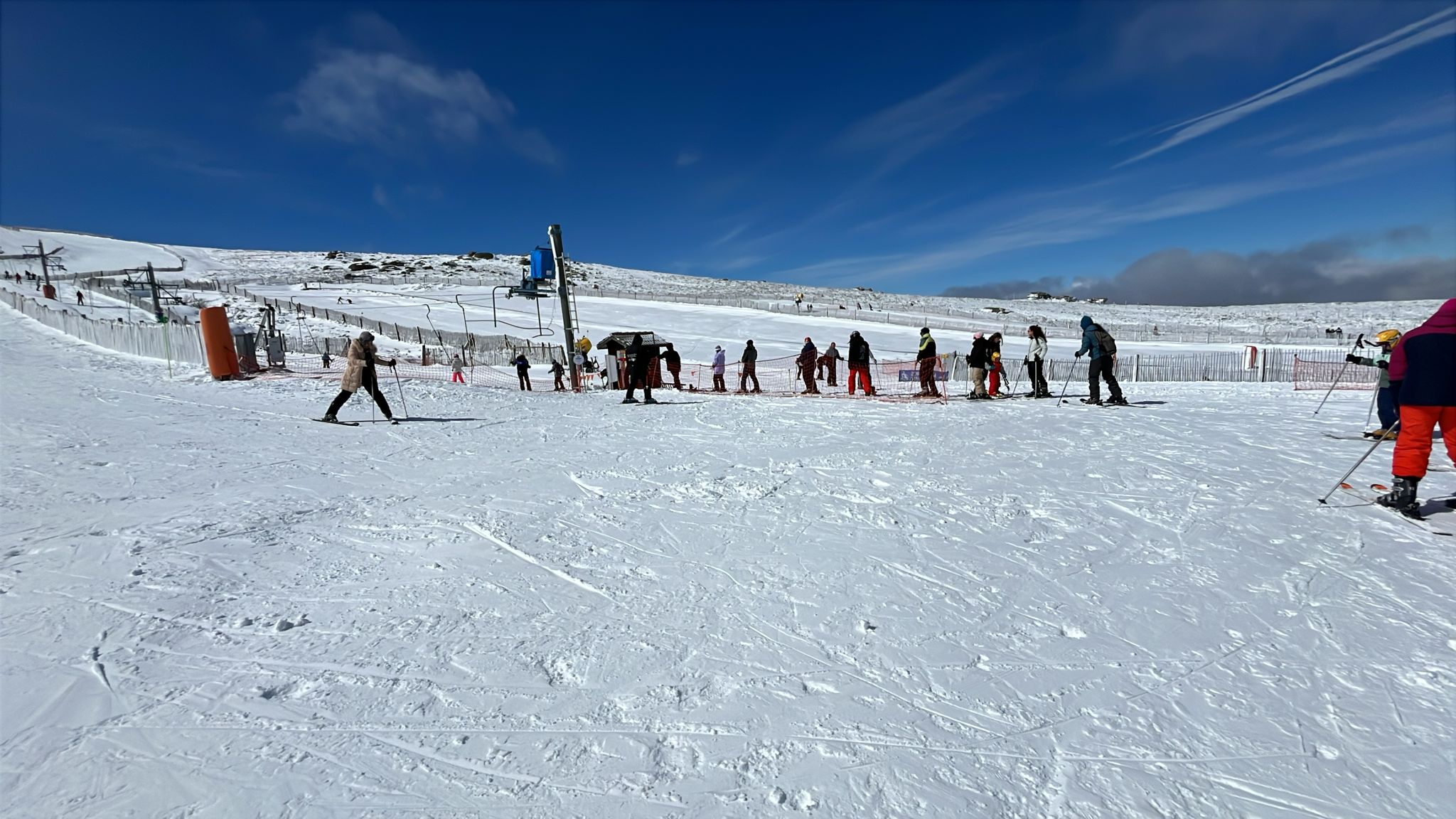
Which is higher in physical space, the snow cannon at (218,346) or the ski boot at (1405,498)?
the snow cannon at (218,346)

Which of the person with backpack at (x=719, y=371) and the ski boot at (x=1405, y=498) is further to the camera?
the person with backpack at (x=719, y=371)

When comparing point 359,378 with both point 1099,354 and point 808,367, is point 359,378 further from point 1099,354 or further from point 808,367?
point 1099,354

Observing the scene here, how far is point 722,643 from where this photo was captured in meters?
3.24

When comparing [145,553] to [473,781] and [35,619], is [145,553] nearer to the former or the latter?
[35,619]

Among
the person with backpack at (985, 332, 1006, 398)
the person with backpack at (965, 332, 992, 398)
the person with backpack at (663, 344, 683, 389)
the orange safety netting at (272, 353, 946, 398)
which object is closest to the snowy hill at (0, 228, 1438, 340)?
the orange safety netting at (272, 353, 946, 398)

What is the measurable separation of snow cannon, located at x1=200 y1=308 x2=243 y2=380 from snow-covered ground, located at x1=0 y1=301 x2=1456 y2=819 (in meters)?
9.38

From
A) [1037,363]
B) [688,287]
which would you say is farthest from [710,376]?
[688,287]

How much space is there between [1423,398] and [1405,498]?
2.71 feet

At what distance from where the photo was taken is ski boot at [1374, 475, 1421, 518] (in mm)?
4883

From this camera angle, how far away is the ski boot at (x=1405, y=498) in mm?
4883

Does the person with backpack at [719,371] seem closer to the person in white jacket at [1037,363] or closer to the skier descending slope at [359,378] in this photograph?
the person in white jacket at [1037,363]

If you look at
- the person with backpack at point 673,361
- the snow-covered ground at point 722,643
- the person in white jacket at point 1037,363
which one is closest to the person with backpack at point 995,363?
the person in white jacket at point 1037,363

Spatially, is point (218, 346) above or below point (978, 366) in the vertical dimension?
above

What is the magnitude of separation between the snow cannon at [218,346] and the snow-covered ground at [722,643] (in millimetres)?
9378
